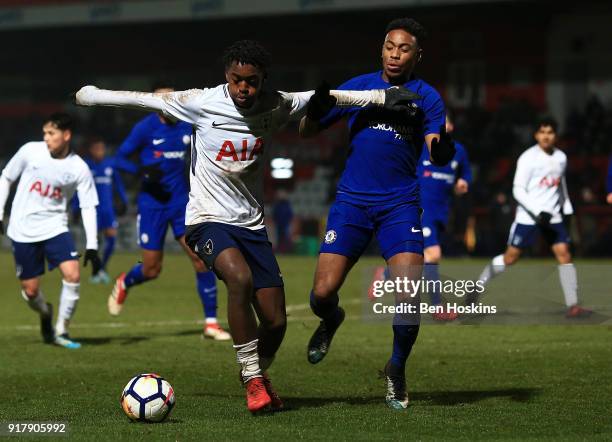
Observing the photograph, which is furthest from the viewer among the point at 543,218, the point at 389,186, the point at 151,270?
the point at 543,218

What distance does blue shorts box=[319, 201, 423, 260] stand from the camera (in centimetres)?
796

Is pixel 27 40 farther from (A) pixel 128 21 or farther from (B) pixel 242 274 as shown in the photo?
(B) pixel 242 274

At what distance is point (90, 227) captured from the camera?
1148 cm

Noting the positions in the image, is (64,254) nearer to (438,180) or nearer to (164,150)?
(164,150)

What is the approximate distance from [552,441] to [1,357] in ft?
19.9

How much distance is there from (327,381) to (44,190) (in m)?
3.88

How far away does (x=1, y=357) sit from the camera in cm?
1109

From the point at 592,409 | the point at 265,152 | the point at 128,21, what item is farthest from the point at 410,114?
the point at 128,21

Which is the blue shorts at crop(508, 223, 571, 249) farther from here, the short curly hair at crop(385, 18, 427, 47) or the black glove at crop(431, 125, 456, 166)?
the black glove at crop(431, 125, 456, 166)

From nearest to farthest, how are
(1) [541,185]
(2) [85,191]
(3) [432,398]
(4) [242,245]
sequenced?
(4) [242,245] < (3) [432,398] < (2) [85,191] < (1) [541,185]

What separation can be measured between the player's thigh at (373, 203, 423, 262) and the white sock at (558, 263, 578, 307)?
7.02 m

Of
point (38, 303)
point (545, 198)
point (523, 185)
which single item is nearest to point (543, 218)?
point (545, 198)

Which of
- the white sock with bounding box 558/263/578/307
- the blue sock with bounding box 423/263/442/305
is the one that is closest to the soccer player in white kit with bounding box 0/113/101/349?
the blue sock with bounding box 423/263/442/305

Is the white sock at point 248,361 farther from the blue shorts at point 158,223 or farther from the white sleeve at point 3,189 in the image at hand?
the blue shorts at point 158,223
